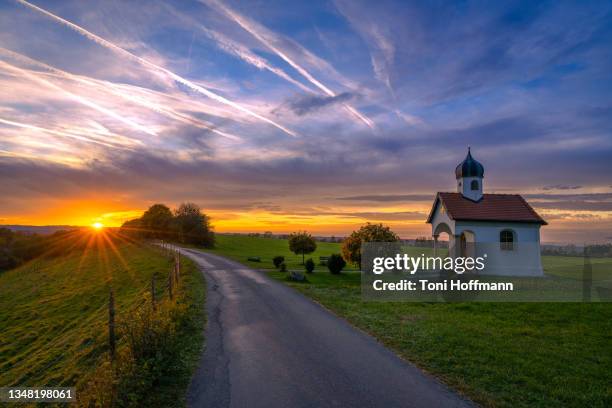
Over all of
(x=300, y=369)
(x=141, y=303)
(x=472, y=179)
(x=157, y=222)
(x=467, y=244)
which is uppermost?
(x=472, y=179)

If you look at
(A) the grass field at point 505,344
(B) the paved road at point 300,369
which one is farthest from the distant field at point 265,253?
(B) the paved road at point 300,369

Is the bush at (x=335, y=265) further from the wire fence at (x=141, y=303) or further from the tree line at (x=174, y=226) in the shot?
the tree line at (x=174, y=226)

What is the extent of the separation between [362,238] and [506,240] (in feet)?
40.8

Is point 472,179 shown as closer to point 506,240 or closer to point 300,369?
point 506,240

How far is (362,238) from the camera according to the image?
112ft

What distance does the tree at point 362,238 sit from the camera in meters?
33.6

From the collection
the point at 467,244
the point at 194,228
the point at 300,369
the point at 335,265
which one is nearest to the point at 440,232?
the point at 467,244

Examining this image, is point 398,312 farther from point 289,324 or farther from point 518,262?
point 518,262

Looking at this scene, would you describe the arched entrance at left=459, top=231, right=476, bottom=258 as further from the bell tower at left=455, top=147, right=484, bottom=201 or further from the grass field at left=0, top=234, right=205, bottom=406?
the grass field at left=0, top=234, right=205, bottom=406

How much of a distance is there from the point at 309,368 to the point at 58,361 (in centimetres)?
1366

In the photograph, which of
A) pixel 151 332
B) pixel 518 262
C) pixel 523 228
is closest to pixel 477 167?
pixel 523 228

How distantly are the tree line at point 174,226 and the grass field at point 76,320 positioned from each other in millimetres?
31240

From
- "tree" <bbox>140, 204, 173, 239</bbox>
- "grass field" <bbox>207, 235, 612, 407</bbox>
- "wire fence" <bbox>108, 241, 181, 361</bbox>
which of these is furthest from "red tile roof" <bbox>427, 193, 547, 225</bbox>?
"tree" <bbox>140, 204, 173, 239</bbox>

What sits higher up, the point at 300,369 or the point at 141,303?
the point at 300,369
